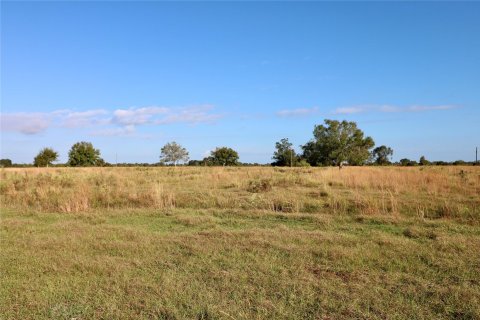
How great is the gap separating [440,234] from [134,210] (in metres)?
7.41

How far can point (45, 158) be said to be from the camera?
184 feet

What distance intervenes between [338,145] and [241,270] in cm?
6242

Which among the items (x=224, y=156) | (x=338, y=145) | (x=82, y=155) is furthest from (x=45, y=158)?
(x=338, y=145)

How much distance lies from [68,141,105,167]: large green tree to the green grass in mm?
54346

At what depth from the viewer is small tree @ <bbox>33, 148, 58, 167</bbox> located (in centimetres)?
5532

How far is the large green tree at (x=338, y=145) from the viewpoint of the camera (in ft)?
212

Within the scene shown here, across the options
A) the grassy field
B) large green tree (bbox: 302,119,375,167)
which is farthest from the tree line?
the grassy field

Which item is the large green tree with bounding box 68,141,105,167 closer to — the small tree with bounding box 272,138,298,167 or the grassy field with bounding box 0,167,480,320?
the small tree with bounding box 272,138,298,167

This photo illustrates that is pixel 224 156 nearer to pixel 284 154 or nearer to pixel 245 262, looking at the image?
pixel 284 154

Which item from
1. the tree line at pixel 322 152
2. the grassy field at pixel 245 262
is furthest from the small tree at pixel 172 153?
the grassy field at pixel 245 262

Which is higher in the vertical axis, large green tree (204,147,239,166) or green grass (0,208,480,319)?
large green tree (204,147,239,166)

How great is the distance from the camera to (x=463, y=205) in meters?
9.47

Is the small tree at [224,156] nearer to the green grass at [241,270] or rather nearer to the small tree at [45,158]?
the small tree at [45,158]

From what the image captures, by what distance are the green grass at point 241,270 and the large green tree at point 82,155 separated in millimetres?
54346
